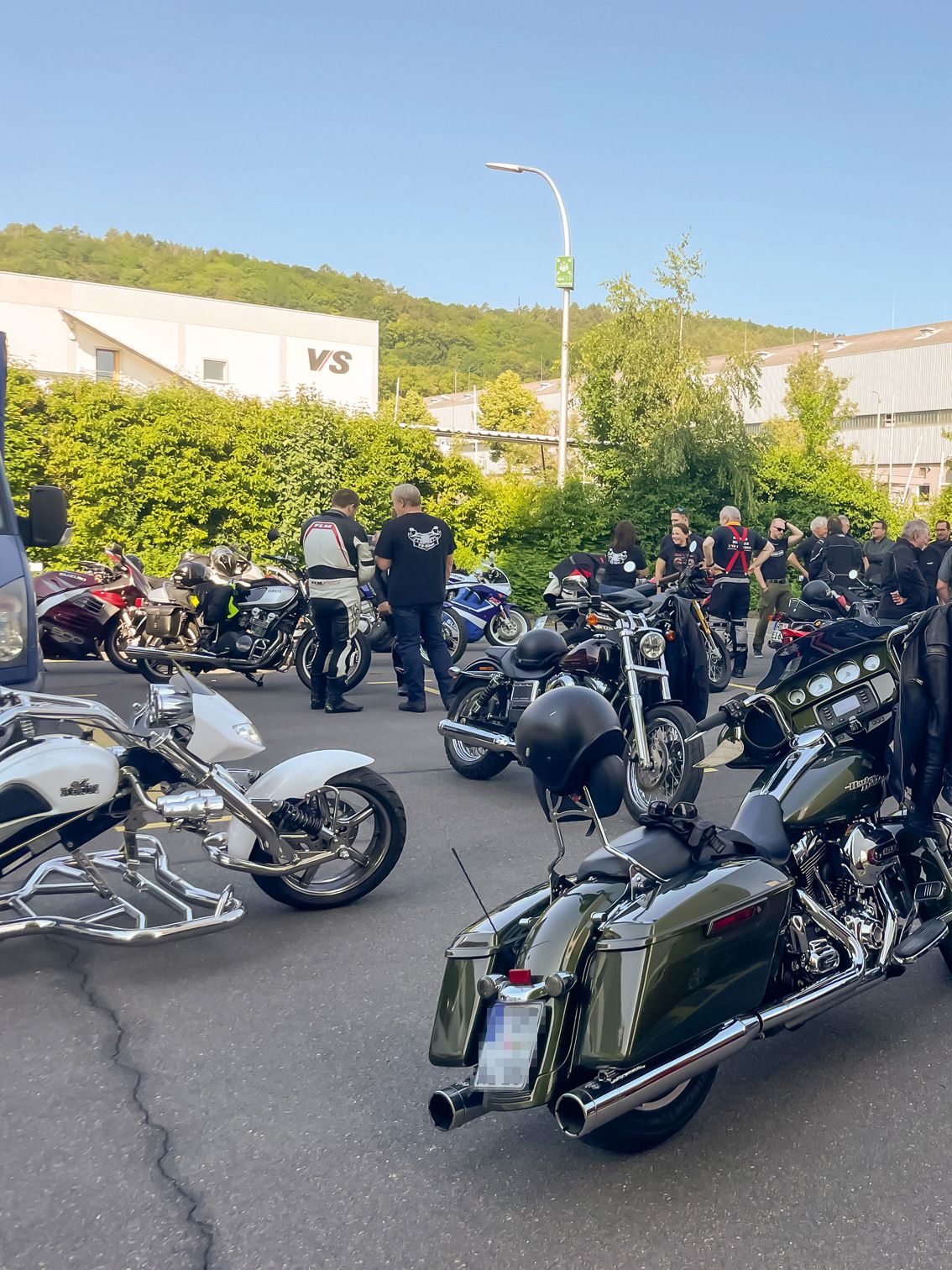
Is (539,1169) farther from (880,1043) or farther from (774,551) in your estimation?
(774,551)

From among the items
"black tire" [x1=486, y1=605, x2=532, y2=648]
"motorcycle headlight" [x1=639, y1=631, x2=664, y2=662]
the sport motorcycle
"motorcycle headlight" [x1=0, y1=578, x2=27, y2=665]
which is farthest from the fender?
"black tire" [x1=486, y1=605, x2=532, y2=648]

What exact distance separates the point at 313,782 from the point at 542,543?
49.3ft

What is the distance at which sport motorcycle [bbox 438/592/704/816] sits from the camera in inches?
259

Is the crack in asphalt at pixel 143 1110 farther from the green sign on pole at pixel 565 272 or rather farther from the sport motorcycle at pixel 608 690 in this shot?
the green sign on pole at pixel 565 272

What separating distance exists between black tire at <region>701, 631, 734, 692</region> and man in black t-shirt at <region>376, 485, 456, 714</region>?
2836mm

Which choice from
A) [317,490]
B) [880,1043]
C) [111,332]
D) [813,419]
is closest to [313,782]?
[880,1043]

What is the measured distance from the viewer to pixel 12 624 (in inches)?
286

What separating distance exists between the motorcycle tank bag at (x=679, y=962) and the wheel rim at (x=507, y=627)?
11.7 meters

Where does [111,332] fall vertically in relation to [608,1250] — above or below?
above

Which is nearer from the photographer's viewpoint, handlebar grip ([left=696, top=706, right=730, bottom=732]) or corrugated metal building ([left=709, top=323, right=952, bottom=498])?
handlebar grip ([left=696, top=706, right=730, bottom=732])

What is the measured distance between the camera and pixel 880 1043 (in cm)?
378

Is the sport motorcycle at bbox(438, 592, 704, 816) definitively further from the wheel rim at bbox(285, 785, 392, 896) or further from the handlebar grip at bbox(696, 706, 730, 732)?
the handlebar grip at bbox(696, 706, 730, 732)

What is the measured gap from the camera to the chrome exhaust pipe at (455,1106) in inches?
107

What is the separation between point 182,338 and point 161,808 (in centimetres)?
5307
